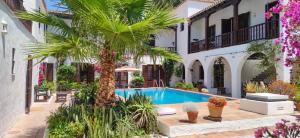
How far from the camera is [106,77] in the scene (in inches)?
290

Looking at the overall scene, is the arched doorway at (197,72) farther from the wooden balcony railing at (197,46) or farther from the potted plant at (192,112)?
the potted plant at (192,112)

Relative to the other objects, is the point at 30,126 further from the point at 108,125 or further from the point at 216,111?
the point at 216,111

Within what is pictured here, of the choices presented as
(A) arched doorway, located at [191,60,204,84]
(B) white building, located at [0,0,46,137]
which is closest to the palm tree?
(B) white building, located at [0,0,46,137]

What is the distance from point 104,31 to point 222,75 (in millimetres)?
19208

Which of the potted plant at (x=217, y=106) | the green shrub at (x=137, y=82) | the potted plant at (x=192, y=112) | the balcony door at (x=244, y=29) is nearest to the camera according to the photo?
the potted plant at (x=192, y=112)

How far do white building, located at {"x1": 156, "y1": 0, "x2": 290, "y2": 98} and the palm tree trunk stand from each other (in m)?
5.22

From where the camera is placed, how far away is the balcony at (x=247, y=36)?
586 inches

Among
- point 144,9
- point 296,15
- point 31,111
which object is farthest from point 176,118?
point 31,111

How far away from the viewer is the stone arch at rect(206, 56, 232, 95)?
855 inches

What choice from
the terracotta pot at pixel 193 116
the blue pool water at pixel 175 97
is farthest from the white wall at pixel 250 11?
the terracotta pot at pixel 193 116

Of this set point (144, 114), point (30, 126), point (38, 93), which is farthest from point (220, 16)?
point (30, 126)

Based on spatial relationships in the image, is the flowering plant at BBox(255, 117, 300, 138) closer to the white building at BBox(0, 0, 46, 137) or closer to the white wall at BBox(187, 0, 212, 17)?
the white building at BBox(0, 0, 46, 137)

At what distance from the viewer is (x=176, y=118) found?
8.92 meters

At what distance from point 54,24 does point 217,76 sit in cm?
1921
